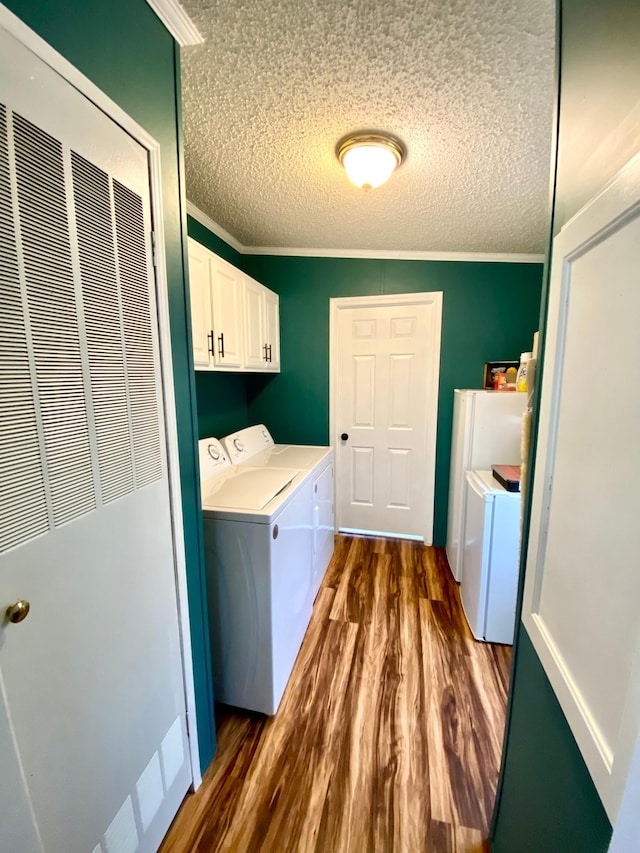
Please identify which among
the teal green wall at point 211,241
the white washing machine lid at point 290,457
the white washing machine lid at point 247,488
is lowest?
the white washing machine lid at point 290,457

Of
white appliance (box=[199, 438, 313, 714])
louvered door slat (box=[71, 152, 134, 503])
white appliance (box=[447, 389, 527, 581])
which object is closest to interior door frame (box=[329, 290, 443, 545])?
white appliance (box=[447, 389, 527, 581])

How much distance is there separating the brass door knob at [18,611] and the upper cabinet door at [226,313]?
4.54ft

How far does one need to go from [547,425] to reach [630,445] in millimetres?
275

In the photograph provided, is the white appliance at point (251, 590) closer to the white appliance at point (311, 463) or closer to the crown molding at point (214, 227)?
the white appliance at point (311, 463)

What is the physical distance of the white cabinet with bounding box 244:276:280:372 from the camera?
2.20m

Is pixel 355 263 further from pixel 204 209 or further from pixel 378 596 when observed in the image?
pixel 378 596

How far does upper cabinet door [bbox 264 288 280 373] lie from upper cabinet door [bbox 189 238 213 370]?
0.85 m

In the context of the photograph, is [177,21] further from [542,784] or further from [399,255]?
[542,784]

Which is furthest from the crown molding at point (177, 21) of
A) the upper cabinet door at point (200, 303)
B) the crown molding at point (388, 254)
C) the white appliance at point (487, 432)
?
the white appliance at point (487, 432)

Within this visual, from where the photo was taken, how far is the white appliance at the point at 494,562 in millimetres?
1731

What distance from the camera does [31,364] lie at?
0.60m

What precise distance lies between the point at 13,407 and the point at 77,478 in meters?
0.19

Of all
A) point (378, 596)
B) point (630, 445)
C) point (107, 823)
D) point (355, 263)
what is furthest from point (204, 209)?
point (378, 596)

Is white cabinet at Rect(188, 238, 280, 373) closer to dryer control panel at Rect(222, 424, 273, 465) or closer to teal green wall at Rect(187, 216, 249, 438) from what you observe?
teal green wall at Rect(187, 216, 249, 438)
